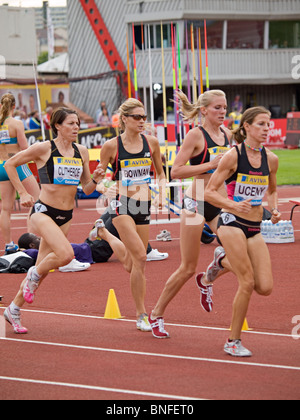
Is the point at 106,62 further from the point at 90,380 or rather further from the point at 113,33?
the point at 90,380

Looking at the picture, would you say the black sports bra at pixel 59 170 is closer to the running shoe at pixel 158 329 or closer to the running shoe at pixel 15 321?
the running shoe at pixel 15 321

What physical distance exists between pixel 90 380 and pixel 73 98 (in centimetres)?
4056

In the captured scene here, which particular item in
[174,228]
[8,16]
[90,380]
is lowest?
[174,228]

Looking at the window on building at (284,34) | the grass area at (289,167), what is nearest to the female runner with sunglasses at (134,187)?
the grass area at (289,167)

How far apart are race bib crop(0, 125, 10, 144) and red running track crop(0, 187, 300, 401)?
2921 mm

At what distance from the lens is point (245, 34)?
47.2 meters

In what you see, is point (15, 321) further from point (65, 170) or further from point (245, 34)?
point (245, 34)

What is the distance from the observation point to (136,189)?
333 inches

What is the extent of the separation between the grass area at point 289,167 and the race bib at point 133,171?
1631cm

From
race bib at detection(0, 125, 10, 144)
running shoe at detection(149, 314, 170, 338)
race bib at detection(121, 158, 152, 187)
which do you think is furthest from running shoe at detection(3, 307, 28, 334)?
race bib at detection(0, 125, 10, 144)

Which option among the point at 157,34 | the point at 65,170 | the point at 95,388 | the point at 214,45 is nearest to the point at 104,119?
the point at 157,34

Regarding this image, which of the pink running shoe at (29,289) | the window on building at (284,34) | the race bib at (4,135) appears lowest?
the pink running shoe at (29,289)

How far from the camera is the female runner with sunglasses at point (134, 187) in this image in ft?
27.1

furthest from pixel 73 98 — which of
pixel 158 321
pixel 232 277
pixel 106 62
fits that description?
pixel 158 321
